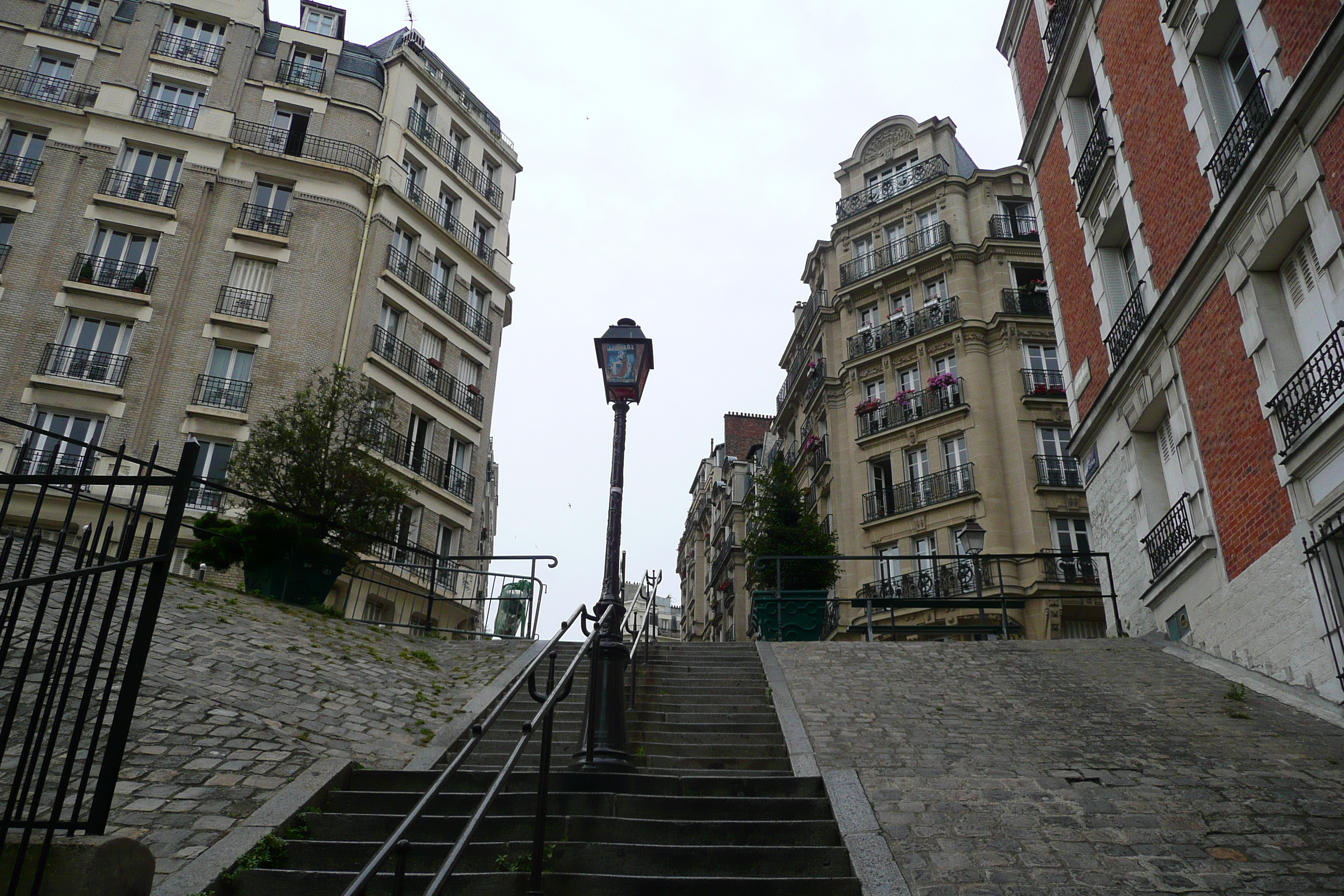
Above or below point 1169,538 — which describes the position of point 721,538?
above

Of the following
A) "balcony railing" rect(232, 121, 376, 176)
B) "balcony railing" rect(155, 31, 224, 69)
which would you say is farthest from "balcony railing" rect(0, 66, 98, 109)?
"balcony railing" rect(232, 121, 376, 176)

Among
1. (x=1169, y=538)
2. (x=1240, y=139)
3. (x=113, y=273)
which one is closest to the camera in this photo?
(x=1240, y=139)

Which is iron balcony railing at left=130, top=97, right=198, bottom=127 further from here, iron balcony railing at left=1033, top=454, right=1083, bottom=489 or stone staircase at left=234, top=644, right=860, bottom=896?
stone staircase at left=234, top=644, right=860, bottom=896

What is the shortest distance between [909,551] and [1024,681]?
1597cm

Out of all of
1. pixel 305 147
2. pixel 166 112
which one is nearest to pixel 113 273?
pixel 166 112

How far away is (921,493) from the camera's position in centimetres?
2666

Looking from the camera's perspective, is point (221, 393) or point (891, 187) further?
point (891, 187)

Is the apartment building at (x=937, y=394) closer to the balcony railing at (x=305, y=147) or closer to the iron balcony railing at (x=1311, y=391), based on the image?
the iron balcony railing at (x=1311, y=391)

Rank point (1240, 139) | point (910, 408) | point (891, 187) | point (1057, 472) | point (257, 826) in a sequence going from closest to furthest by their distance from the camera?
point (257, 826) → point (1240, 139) → point (1057, 472) → point (910, 408) → point (891, 187)

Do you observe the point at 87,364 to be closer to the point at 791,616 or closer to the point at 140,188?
the point at 140,188

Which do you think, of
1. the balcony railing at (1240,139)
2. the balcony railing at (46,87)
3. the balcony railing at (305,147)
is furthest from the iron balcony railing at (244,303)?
the balcony railing at (1240,139)

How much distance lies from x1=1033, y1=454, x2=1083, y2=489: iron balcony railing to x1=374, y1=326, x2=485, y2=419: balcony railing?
15819 millimetres

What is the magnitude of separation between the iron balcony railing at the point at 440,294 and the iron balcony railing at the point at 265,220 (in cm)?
273

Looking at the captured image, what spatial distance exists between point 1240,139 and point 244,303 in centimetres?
2269
